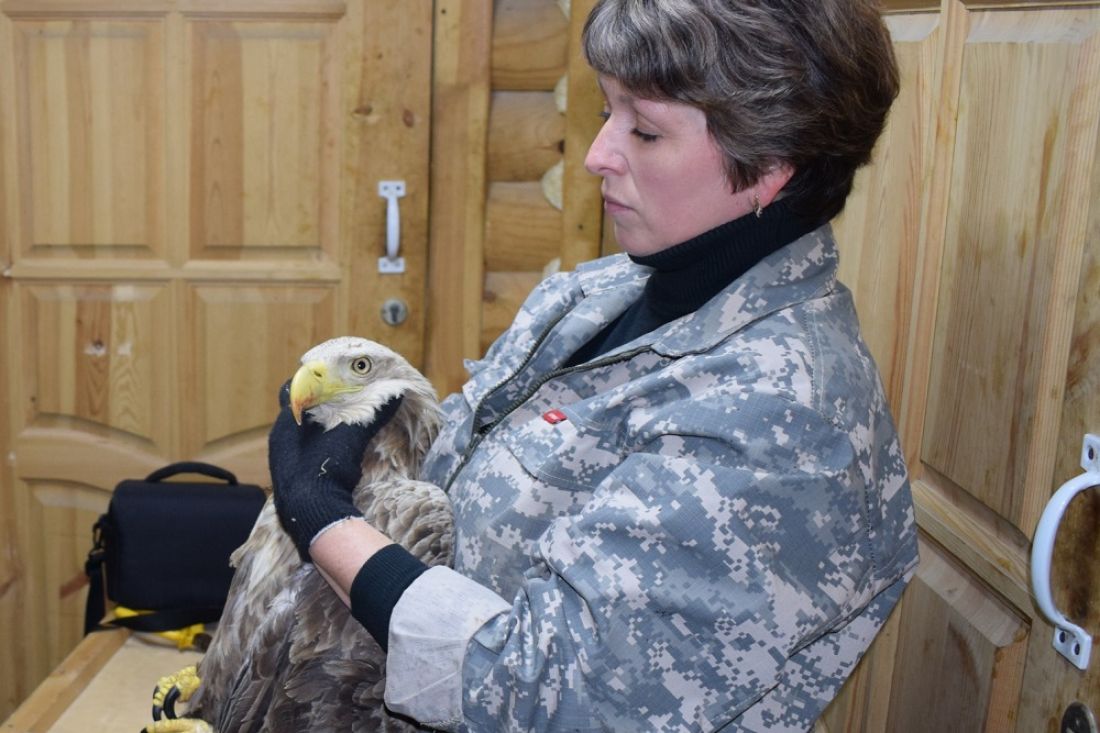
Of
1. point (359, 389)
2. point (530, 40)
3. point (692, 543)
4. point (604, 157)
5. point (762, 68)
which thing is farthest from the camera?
point (530, 40)

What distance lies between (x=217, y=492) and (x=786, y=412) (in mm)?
1731

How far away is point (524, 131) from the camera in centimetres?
289

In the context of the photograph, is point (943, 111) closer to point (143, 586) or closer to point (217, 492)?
point (217, 492)

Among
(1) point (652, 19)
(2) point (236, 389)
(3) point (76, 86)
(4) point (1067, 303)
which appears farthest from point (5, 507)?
(4) point (1067, 303)

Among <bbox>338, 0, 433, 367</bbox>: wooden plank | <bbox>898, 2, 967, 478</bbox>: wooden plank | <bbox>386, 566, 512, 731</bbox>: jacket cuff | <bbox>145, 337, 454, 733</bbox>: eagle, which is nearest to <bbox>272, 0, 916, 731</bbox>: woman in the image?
<bbox>386, 566, 512, 731</bbox>: jacket cuff

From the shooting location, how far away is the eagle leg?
184 cm

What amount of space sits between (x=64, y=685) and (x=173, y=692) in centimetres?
73

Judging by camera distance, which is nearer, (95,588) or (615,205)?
(615,205)

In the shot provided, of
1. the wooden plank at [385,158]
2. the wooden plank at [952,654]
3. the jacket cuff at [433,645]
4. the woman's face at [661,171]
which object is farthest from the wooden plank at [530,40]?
the jacket cuff at [433,645]

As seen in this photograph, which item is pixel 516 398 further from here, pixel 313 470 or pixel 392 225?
pixel 392 225

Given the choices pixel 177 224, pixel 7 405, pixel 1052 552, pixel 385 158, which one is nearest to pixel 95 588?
pixel 7 405

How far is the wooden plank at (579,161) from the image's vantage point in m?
2.79

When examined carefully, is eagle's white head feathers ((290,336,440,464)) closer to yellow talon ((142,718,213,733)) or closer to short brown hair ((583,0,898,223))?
yellow talon ((142,718,213,733))

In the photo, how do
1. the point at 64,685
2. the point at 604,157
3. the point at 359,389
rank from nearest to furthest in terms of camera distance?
1. the point at 604,157
2. the point at 359,389
3. the point at 64,685
